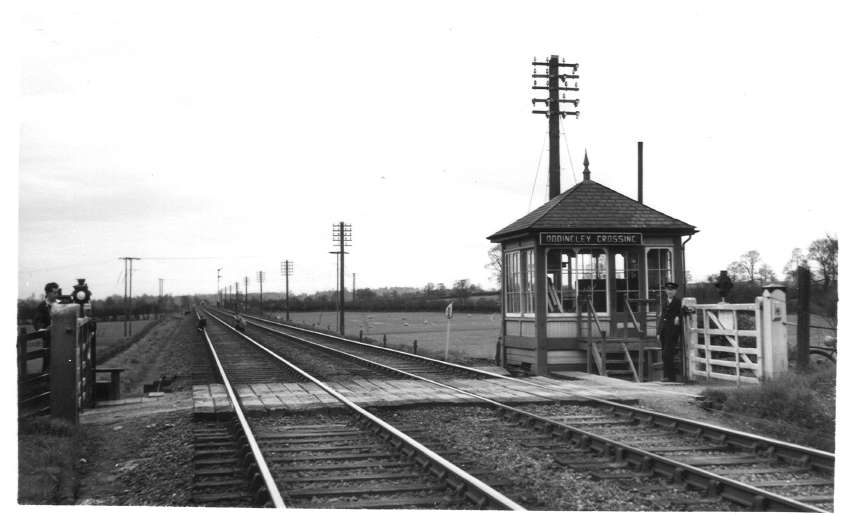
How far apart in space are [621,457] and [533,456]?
2.76ft

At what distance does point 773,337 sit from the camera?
13039 mm

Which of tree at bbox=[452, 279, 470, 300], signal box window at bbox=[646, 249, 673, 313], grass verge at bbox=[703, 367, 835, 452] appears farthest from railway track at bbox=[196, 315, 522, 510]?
tree at bbox=[452, 279, 470, 300]

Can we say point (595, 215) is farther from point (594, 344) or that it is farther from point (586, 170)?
point (594, 344)

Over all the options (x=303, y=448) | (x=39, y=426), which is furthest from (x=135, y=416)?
(x=303, y=448)

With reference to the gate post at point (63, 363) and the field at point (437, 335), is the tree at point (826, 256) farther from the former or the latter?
the gate post at point (63, 363)

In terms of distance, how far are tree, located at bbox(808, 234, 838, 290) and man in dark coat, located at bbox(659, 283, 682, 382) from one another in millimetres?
3875

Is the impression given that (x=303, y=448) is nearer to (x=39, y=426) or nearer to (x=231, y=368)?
(x=39, y=426)

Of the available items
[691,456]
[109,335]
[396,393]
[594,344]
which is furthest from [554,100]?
[109,335]

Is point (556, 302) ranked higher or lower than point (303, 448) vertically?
higher

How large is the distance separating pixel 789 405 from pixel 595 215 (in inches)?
301

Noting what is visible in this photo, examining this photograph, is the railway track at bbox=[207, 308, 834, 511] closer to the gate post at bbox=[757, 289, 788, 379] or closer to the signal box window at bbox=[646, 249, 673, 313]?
the gate post at bbox=[757, 289, 788, 379]

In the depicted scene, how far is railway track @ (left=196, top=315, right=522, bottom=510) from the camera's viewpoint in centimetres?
643

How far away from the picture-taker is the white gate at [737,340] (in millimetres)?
13062

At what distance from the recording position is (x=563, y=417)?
1047 centimetres
